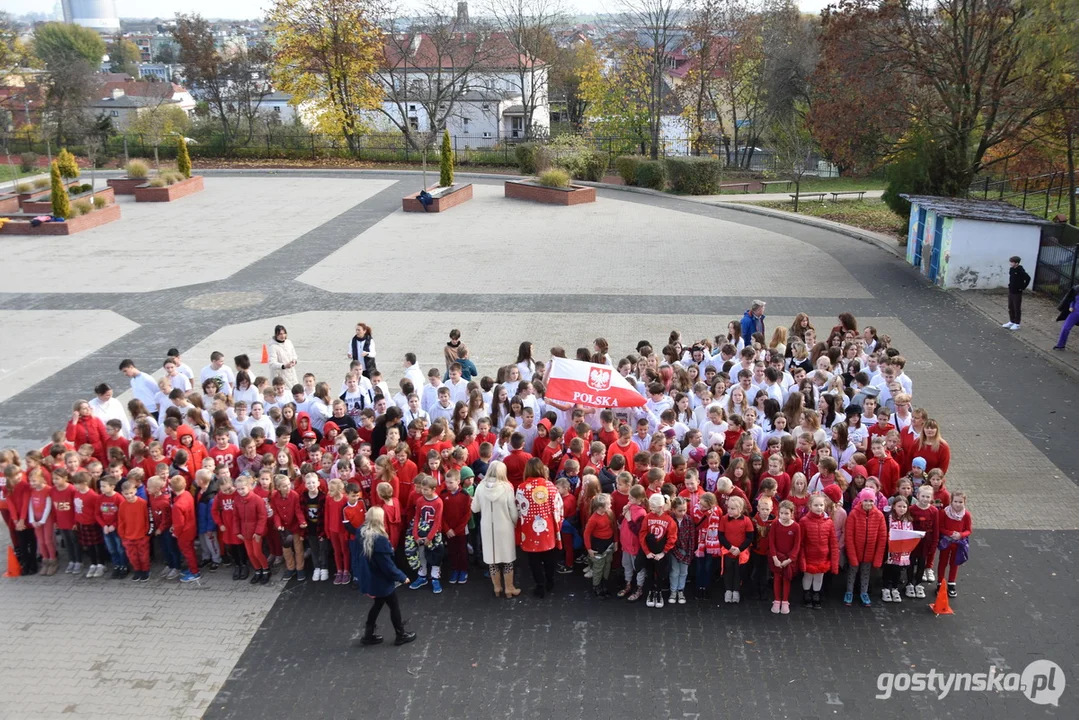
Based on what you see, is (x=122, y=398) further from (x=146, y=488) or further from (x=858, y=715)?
(x=858, y=715)

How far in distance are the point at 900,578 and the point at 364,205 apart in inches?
1032

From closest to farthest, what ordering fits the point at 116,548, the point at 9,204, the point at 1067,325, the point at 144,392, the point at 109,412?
the point at 116,548, the point at 109,412, the point at 144,392, the point at 1067,325, the point at 9,204

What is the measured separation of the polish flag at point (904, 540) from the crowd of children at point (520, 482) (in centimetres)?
2

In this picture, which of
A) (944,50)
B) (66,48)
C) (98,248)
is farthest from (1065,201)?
(66,48)

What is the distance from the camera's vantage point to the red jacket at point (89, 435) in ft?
32.5

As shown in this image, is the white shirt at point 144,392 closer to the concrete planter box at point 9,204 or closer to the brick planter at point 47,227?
the brick planter at point 47,227

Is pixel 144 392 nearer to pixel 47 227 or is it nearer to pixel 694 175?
pixel 47 227

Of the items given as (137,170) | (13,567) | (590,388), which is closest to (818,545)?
(590,388)

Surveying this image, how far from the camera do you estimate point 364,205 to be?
103 ft

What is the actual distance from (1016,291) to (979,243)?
2.97 metres

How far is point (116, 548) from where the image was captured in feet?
28.6

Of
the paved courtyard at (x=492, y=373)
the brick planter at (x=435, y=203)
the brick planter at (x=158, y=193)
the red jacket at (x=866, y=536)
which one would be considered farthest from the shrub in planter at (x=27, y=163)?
the red jacket at (x=866, y=536)

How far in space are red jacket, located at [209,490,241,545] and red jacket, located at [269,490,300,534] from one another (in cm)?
36

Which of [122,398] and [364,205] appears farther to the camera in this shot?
[364,205]
